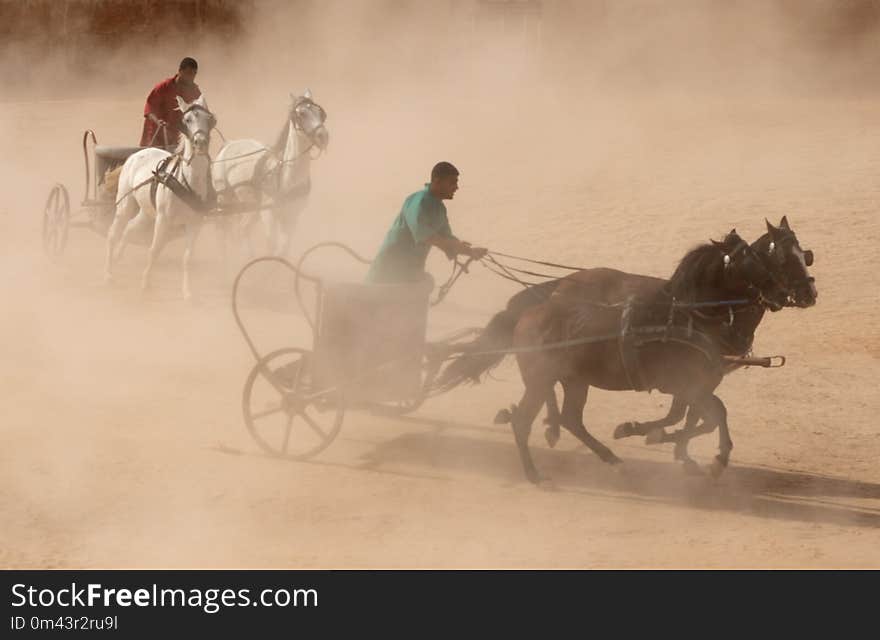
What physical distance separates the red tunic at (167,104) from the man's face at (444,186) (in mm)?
6487

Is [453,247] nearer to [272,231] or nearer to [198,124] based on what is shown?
[198,124]

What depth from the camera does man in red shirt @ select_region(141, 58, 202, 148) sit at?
49.1 feet

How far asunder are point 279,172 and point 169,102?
1404mm

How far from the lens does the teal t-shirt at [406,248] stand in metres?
8.98

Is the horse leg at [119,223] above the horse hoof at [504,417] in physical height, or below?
above

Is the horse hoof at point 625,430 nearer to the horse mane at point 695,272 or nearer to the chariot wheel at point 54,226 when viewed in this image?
the horse mane at point 695,272

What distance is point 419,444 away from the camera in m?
10.0

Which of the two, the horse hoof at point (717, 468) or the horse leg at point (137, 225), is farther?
the horse leg at point (137, 225)

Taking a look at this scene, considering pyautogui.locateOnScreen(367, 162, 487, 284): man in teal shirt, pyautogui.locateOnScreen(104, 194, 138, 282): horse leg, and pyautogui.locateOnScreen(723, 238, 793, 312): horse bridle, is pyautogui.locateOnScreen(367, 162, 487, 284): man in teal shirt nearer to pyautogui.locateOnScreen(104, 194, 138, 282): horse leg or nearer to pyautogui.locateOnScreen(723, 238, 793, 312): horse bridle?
pyautogui.locateOnScreen(723, 238, 793, 312): horse bridle

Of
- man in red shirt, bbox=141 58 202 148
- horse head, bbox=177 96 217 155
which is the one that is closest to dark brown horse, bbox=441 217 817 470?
horse head, bbox=177 96 217 155

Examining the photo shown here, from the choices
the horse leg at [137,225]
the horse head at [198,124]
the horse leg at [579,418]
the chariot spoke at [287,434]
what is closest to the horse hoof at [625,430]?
the horse leg at [579,418]

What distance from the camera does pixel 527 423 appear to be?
9.16 m

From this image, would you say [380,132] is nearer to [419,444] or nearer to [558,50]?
[558,50]

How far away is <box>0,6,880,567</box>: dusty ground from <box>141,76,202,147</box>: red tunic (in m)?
1.65
